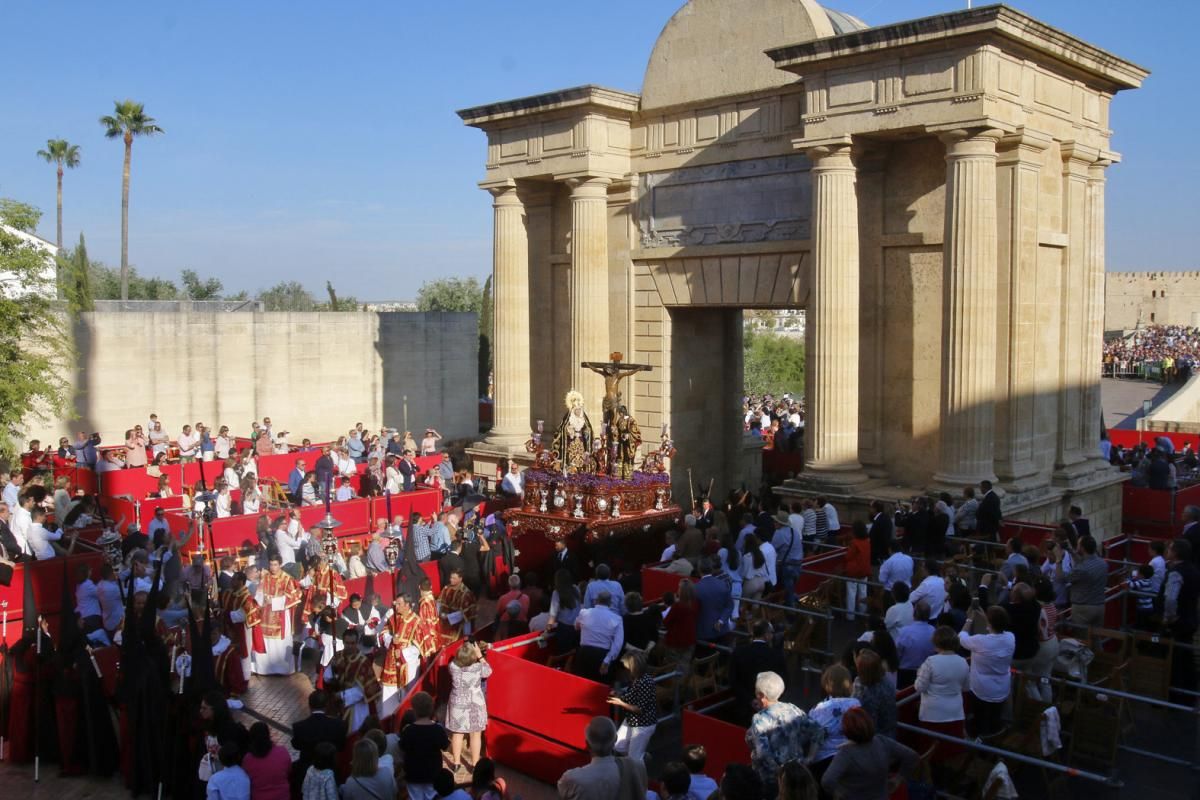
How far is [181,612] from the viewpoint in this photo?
12.4 m

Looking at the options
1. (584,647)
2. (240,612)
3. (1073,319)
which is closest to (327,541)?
(240,612)

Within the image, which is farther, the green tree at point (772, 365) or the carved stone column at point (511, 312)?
the green tree at point (772, 365)

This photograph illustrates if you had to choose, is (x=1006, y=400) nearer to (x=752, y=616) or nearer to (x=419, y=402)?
(x=752, y=616)

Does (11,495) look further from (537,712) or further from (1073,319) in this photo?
(1073,319)

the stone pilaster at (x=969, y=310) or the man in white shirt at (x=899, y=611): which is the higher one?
the stone pilaster at (x=969, y=310)

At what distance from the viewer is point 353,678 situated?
1041cm

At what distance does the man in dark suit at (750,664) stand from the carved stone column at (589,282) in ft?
44.8

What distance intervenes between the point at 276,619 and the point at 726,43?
13642 mm

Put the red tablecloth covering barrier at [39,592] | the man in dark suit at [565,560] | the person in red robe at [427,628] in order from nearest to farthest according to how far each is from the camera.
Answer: the person in red robe at [427,628]
the red tablecloth covering barrier at [39,592]
the man in dark suit at [565,560]

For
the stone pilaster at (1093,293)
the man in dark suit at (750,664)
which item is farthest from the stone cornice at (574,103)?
the man in dark suit at (750,664)

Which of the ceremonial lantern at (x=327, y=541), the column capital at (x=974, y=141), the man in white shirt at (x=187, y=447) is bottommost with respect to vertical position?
the ceremonial lantern at (x=327, y=541)

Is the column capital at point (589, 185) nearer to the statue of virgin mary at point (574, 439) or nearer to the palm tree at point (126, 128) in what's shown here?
the statue of virgin mary at point (574, 439)

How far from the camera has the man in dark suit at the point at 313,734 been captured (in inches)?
325

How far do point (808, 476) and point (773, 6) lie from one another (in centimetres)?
880
